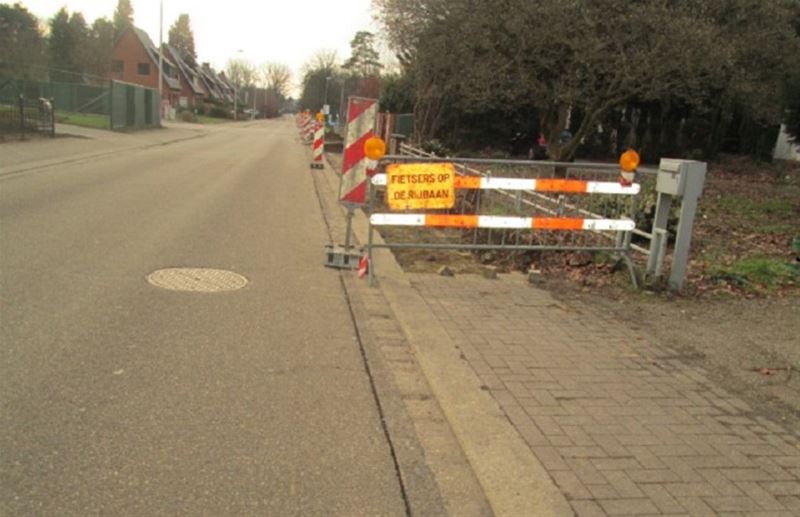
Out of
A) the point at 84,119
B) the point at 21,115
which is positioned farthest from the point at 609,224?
the point at 84,119

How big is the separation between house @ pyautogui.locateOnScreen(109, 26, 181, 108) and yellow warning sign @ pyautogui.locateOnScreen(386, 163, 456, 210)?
88636 mm

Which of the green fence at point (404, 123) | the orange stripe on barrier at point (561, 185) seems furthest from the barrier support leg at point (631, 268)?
the green fence at point (404, 123)

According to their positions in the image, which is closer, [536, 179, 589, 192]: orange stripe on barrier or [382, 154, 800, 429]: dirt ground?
[382, 154, 800, 429]: dirt ground

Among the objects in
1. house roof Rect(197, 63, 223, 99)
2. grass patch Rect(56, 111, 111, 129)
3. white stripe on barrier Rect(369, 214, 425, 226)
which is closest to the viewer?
white stripe on barrier Rect(369, 214, 425, 226)

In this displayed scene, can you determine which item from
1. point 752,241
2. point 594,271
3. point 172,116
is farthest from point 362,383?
point 172,116

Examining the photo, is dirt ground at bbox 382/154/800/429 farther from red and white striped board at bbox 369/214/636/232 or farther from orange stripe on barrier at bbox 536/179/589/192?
orange stripe on barrier at bbox 536/179/589/192

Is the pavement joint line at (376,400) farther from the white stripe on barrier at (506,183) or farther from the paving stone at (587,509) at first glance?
the white stripe on barrier at (506,183)

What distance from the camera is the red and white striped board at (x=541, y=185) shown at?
7.62m

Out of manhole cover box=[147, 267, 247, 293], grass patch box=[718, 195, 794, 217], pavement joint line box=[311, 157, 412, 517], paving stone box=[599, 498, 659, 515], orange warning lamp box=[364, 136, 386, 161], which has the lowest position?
pavement joint line box=[311, 157, 412, 517]

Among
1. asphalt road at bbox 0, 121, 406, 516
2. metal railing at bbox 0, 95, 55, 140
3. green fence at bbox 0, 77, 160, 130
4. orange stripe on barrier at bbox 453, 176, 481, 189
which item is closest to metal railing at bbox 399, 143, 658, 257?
orange stripe on barrier at bbox 453, 176, 481, 189

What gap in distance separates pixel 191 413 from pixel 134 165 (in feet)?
53.0

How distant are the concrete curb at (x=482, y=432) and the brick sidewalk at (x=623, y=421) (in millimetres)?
82

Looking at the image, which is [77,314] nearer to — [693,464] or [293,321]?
[293,321]

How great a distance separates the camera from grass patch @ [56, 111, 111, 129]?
33625 millimetres
